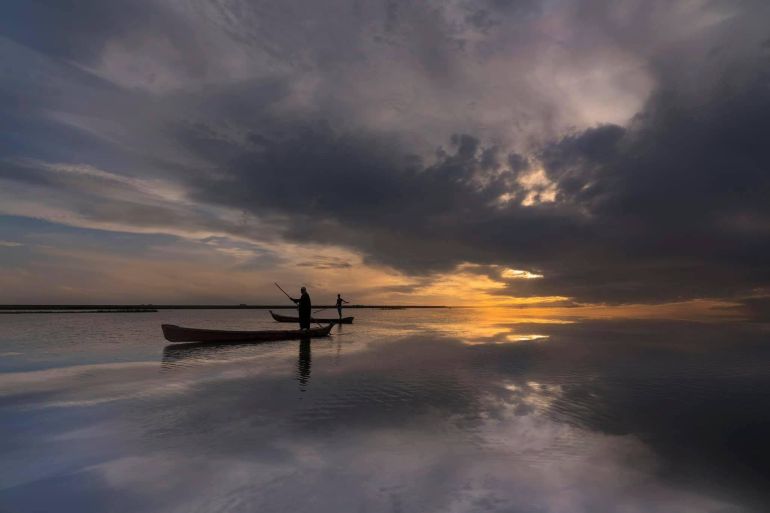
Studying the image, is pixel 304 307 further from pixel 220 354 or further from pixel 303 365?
pixel 303 365

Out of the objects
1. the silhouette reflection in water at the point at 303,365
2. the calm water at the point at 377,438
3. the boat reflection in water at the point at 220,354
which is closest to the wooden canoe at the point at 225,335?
the boat reflection in water at the point at 220,354

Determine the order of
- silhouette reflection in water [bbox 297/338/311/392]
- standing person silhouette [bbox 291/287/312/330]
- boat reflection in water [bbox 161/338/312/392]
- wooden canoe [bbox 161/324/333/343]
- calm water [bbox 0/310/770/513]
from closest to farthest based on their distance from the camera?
calm water [bbox 0/310/770/513] < silhouette reflection in water [bbox 297/338/311/392] < boat reflection in water [bbox 161/338/312/392] < wooden canoe [bbox 161/324/333/343] < standing person silhouette [bbox 291/287/312/330]

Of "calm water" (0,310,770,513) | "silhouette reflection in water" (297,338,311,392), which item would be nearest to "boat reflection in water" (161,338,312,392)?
"silhouette reflection in water" (297,338,311,392)

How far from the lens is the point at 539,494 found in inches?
270

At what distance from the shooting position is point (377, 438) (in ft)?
31.2

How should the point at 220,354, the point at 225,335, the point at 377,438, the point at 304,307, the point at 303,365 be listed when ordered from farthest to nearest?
the point at 304,307 → the point at 225,335 → the point at 220,354 → the point at 303,365 → the point at 377,438

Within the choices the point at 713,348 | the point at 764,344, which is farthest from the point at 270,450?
the point at 764,344

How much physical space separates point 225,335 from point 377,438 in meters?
19.6

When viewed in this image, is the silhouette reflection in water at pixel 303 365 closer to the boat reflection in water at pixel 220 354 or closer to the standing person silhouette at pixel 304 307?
the boat reflection in water at pixel 220 354

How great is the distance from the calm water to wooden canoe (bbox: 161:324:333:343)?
5.47 meters

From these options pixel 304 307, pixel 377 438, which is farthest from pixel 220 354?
pixel 377 438

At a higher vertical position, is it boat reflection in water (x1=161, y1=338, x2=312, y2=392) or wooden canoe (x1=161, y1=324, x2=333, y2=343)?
wooden canoe (x1=161, y1=324, x2=333, y2=343)

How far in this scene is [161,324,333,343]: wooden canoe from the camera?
25.1m

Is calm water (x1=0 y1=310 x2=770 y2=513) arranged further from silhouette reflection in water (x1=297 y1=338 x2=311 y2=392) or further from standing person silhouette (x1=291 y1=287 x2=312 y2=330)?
standing person silhouette (x1=291 y1=287 x2=312 y2=330)
